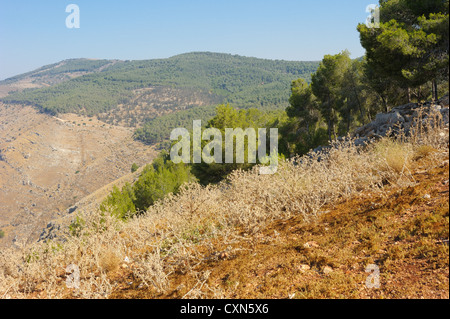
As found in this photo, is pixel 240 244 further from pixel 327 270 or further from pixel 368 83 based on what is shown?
pixel 368 83

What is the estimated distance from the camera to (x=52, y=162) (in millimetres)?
129875

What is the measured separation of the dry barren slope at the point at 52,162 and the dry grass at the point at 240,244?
285 feet

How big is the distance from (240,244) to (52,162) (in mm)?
153521

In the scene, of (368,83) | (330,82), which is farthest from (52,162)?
(368,83)

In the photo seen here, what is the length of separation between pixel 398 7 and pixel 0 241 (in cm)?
9867

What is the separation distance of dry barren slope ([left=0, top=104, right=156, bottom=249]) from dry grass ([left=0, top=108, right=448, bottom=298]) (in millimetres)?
86874

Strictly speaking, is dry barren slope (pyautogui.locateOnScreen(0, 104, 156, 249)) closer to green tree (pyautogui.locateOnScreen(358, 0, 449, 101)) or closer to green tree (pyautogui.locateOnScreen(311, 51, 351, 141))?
green tree (pyautogui.locateOnScreen(311, 51, 351, 141))

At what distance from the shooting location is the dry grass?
124 inches

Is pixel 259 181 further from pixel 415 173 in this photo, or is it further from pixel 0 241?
pixel 0 241

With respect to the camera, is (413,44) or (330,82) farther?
(330,82)

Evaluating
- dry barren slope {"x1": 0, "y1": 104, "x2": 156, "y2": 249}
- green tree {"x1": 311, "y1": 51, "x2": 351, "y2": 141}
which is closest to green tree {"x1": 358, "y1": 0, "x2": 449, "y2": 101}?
green tree {"x1": 311, "y1": 51, "x2": 351, "y2": 141}

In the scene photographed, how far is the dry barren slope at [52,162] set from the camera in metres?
93.2

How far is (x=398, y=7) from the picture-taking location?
1216cm

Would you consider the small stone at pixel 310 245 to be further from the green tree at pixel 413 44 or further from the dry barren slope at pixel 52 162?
the dry barren slope at pixel 52 162
